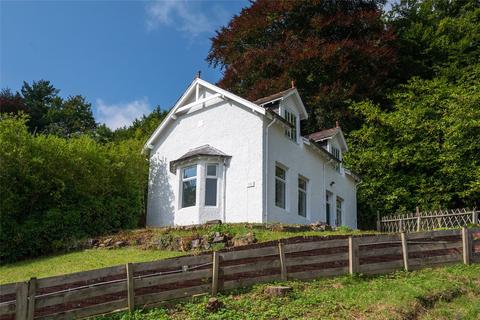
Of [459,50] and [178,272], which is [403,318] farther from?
[459,50]

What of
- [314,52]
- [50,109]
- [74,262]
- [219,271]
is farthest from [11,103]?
[219,271]

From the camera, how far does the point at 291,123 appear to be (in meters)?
24.5

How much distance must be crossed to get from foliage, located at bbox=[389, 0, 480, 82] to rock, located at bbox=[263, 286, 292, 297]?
29.6m

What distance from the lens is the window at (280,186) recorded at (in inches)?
922

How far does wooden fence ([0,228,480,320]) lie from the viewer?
425 inches

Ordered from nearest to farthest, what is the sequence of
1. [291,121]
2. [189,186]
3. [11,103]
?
[189,186] < [291,121] < [11,103]

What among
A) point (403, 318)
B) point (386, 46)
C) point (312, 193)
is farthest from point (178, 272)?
point (386, 46)

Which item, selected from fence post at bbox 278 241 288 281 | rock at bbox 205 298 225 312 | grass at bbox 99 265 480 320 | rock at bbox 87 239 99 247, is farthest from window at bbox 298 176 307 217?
rock at bbox 205 298 225 312

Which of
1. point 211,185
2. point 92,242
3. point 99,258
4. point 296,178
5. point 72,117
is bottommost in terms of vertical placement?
point 99,258

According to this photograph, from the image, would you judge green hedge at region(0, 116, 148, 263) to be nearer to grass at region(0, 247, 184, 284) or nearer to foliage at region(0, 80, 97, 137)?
grass at region(0, 247, 184, 284)

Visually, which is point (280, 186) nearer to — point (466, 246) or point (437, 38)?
point (466, 246)

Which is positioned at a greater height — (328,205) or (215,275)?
(328,205)

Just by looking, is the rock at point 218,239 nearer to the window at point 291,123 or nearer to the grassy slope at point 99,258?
the grassy slope at point 99,258

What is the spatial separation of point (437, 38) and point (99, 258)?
31.7 m
